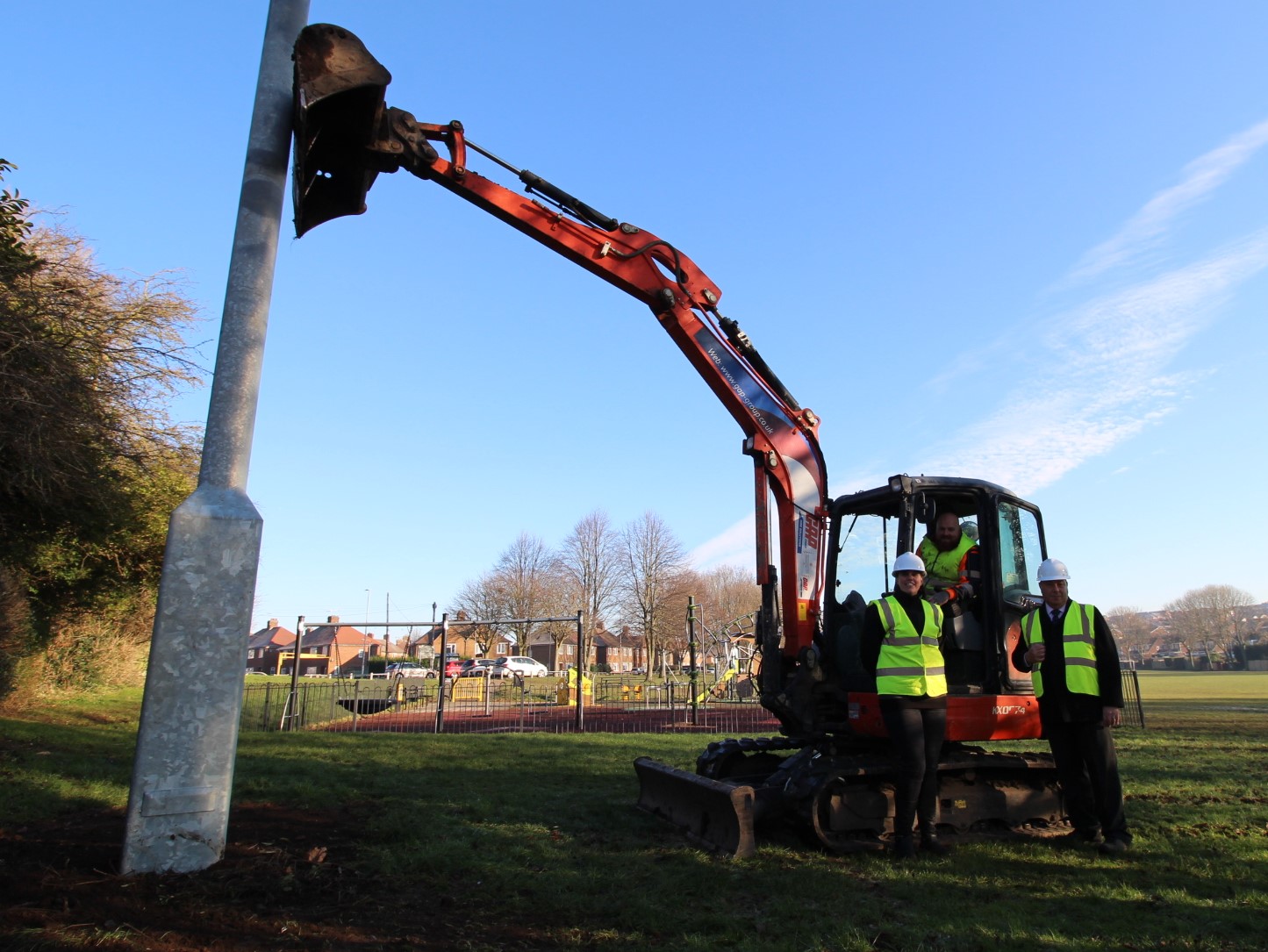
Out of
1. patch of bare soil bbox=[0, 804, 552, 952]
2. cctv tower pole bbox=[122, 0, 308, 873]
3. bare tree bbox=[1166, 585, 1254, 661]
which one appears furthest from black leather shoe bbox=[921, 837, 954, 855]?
bare tree bbox=[1166, 585, 1254, 661]

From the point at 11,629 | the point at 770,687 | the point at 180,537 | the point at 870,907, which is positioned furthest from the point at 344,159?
the point at 11,629

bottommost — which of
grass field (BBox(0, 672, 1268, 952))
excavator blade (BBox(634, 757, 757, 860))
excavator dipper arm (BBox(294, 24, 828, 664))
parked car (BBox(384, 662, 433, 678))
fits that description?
grass field (BBox(0, 672, 1268, 952))

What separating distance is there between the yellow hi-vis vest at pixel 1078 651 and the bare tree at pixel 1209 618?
120 meters

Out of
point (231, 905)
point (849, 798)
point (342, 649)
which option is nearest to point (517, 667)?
point (849, 798)

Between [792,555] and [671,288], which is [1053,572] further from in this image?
[671,288]

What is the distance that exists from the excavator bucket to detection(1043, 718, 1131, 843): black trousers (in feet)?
21.3

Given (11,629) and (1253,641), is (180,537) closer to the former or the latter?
(11,629)

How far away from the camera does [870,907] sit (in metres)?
4.79

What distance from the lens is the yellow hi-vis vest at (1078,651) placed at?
6.25 metres

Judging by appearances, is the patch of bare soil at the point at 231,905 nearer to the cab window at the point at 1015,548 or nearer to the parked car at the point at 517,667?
the cab window at the point at 1015,548

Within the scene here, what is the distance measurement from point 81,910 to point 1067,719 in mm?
6097

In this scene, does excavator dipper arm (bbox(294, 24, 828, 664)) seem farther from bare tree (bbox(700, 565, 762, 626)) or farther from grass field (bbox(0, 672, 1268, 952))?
bare tree (bbox(700, 565, 762, 626))

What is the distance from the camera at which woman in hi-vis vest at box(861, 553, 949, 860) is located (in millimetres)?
6004

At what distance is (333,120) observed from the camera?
5.92 meters
